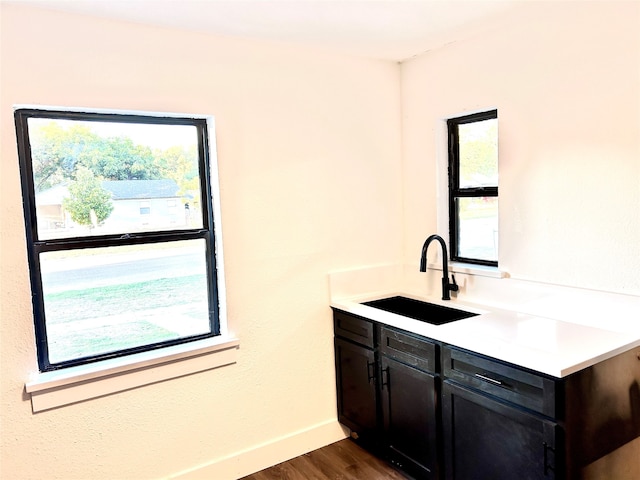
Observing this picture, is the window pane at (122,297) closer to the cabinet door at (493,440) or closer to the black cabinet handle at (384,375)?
the black cabinet handle at (384,375)

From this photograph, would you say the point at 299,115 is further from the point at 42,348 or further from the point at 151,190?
the point at 42,348

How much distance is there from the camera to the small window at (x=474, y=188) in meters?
2.77

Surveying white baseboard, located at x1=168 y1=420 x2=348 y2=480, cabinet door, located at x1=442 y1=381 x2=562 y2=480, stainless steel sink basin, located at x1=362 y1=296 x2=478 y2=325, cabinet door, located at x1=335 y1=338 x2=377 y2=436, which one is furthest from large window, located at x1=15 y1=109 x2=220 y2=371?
cabinet door, located at x1=442 y1=381 x2=562 y2=480

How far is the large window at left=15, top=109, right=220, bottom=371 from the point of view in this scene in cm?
222

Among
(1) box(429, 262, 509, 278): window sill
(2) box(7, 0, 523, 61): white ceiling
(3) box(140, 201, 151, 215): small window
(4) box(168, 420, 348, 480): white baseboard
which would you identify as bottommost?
(4) box(168, 420, 348, 480): white baseboard

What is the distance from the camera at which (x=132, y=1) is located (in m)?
2.07

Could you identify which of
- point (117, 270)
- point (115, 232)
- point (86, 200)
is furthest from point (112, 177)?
point (117, 270)

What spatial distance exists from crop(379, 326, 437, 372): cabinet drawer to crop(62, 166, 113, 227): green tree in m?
1.55

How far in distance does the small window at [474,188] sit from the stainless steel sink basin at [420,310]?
350 mm

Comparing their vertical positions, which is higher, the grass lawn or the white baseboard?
the grass lawn

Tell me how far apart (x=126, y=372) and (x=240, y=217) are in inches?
37.9

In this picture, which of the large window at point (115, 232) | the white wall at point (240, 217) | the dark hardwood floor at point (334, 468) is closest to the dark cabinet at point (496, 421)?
the dark hardwood floor at point (334, 468)

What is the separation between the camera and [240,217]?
266 centimetres

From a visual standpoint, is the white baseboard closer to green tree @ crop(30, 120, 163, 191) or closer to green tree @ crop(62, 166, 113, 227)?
green tree @ crop(62, 166, 113, 227)
